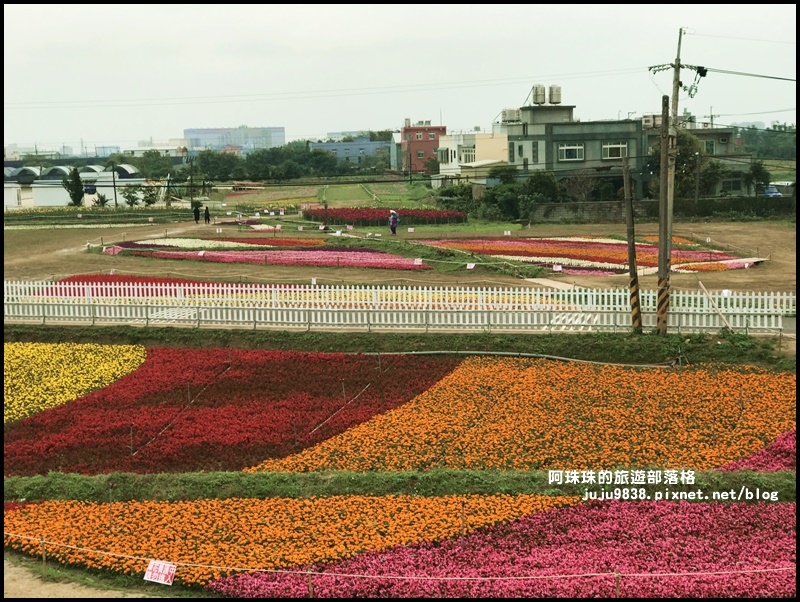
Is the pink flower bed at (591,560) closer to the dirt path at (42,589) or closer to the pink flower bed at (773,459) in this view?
the dirt path at (42,589)

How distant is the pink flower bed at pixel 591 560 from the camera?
1345cm

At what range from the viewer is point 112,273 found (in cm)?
4072

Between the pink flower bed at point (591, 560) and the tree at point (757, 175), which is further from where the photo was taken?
the tree at point (757, 175)

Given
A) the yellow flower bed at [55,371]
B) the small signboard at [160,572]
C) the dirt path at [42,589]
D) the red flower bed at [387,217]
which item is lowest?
the dirt path at [42,589]

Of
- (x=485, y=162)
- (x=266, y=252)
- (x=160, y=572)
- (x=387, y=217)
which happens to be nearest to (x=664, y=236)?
(x=160, y=572)

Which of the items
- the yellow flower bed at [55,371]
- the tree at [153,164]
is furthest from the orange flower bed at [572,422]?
the tree at [153,164]

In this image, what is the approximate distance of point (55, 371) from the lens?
86.0 feet

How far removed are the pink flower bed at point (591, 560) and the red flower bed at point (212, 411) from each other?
18.3 feet

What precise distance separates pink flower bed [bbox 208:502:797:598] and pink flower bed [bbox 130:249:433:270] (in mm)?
26864

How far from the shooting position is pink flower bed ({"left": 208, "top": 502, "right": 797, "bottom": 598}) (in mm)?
13445

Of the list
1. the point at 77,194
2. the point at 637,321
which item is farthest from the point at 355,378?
the point at 77,194

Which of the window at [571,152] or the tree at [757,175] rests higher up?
the window at [571,152]

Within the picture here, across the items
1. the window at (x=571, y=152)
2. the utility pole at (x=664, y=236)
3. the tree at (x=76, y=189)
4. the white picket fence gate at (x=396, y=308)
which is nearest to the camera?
→ the utility pole at (x=664, y=236)

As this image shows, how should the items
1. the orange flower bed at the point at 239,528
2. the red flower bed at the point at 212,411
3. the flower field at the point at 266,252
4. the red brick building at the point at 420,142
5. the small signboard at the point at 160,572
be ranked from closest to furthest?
the small signboard at the point at 160,572 → the orange flower bed at the point at 239,528 → the red flower bed at the point at 212,411 → the flower field at the point at 266,252 → the red brick building at the point at 420,142
